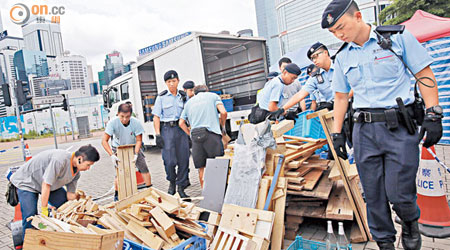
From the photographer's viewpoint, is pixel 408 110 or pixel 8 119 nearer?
pixel 408 110

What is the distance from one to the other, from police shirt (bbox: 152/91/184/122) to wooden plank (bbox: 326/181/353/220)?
2.83 meters

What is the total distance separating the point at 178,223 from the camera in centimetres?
264

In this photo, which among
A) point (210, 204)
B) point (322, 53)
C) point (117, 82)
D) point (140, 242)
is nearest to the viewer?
point (140, 242)

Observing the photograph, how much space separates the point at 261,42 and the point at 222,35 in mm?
A: 1416

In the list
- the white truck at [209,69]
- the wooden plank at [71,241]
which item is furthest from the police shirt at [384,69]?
the white truck at [209,69]

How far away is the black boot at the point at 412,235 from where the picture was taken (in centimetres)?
210

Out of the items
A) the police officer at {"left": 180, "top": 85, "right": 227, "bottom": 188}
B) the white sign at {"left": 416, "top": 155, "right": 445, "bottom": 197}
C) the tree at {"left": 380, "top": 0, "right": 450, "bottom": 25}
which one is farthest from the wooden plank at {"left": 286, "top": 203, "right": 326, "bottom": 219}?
the tree at {"left": 380, "top": 0, "right": 450, "bottom": 25}

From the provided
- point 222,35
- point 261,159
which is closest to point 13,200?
point 261,159

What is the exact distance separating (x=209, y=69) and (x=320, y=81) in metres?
6.54

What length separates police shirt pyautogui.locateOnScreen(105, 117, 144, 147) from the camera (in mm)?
4789

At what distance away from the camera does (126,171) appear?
4.49 metres

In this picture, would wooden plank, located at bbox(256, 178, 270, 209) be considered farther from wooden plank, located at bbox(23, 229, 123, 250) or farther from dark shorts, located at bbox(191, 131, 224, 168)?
dark shorts, located at bbox(191, 131, 224, 168)

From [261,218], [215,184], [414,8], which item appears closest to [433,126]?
[261,218]

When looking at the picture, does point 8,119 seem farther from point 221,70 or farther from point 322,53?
point 322,53
